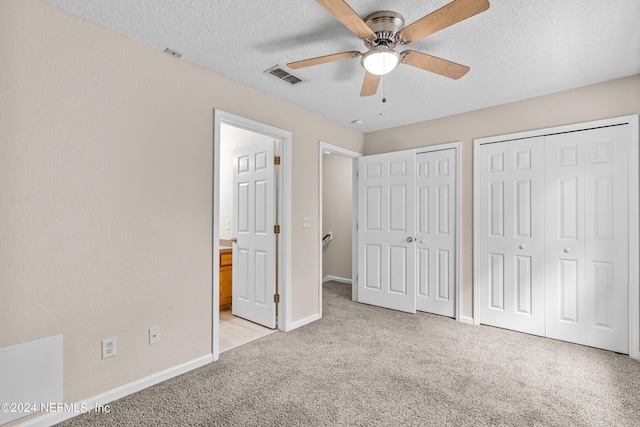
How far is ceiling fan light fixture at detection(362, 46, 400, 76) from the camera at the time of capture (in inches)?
71.6

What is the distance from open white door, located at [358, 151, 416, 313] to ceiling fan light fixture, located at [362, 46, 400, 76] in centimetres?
207

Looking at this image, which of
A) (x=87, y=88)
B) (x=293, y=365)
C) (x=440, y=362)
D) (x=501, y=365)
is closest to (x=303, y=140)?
(x=87, y=88)

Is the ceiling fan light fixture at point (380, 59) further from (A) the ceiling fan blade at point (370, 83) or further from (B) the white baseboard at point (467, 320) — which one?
(B) the white baseboard at point (467, 320)

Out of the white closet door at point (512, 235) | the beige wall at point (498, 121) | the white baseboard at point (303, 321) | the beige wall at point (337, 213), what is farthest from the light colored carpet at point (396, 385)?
the beige wall at point (337, 213)

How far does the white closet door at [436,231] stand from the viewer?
3650 millimetres

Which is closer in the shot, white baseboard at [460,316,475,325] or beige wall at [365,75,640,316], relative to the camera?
beige wall at [365,75,640,316]

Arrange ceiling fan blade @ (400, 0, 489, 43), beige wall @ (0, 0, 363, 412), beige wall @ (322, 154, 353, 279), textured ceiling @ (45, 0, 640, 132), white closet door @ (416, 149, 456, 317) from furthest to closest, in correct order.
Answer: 1. beige wall @ (322, 154, 353, 279)
2. white closet door @ (416, 149, 456, 317)
3. textured ceiling @ (45, 0, 640, 132)
4. beige wall @ (0, 0, 363, 412)
5. ceiling fan blade @ (400, 0, 489, 43)

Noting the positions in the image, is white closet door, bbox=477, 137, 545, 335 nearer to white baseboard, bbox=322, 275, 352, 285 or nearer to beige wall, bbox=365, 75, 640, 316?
beige wall, bbox=365, 75, 640, 316

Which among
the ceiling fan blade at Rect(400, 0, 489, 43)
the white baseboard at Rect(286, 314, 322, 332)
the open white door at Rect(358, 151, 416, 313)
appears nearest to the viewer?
the ceiling fan blade at Rect(400, 0, 489, 43)

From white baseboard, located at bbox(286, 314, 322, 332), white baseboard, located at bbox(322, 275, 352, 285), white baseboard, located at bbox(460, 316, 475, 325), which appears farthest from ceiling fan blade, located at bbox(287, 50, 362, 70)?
white baseboard, located at bbox(322, 275, 352, 285)

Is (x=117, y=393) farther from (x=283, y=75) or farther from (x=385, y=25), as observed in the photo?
(x=385, y=25)

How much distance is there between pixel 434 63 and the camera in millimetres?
1929

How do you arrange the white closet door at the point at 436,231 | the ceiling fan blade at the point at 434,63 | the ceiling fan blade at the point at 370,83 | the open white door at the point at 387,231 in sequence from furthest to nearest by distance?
the open white door at the point at 387,231
the white closet door at the point at 436,231
the ceiling fan blade at the point at 370,83
the ceiling fan blade at the point at 434,63

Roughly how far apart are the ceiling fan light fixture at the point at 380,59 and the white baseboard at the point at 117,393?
249cm
